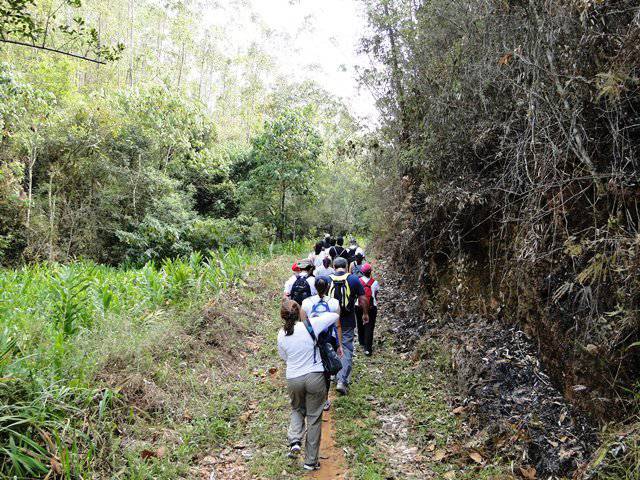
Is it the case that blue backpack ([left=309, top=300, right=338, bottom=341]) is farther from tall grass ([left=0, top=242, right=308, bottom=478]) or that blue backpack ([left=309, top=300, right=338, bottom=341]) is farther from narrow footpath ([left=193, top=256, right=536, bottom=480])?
tall grass ([left=0, top=242, right=308, bottom=478])

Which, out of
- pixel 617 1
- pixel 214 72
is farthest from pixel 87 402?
pixel 214 72

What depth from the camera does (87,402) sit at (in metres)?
4.98

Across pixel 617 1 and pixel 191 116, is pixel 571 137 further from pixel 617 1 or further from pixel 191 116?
pixel 191 116

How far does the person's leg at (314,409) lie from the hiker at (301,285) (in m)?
2.21

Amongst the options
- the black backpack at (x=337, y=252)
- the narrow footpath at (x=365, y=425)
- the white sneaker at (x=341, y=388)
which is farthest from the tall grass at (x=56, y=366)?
the black backpack at (x=337, y=252)

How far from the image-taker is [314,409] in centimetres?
494

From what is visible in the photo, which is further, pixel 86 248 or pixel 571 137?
pixel 86 248

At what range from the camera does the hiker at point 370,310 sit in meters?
7.97

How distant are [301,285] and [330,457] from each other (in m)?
2.73

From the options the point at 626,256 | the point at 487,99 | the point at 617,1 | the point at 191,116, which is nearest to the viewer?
the point at 626,256

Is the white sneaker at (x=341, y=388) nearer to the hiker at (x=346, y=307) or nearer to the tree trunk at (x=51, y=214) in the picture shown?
the hiker at (x=346, y=307)

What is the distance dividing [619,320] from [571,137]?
1.94m

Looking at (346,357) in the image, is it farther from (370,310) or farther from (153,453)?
(153,453)

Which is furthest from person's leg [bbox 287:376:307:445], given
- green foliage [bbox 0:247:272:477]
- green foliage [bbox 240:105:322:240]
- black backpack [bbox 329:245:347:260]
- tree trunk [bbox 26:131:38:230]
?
tree trunk [bbox 26:131:38:230]
